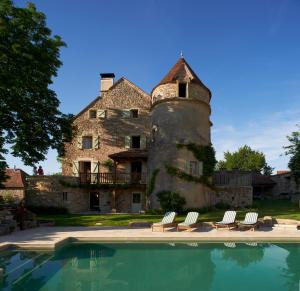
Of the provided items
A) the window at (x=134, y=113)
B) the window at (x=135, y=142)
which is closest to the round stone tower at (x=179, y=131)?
the window at (x=135, y=142)

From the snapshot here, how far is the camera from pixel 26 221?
16.7m

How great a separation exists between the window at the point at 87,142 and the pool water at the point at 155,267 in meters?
17.7

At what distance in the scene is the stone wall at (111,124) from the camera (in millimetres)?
28734

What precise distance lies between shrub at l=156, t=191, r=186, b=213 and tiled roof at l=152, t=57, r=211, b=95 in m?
9.05

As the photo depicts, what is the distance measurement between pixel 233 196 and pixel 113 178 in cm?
1076

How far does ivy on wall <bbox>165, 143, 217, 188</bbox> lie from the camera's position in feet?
74.5

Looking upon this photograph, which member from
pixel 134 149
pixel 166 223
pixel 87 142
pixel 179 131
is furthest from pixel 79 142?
pixel 166 223

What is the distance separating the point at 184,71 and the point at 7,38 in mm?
13426

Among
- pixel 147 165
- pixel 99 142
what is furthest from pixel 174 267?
pixel 99 142

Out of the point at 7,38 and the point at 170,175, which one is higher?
the point at 7,38

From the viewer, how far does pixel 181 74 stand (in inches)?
958

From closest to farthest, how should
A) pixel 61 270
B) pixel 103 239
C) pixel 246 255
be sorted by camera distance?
pixel 61 270 < pixel 246 255 < pixel 103 239

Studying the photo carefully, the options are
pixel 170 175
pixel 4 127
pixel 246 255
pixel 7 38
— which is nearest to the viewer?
pixel 246 255

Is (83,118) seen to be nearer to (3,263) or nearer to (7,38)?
(7,38)
